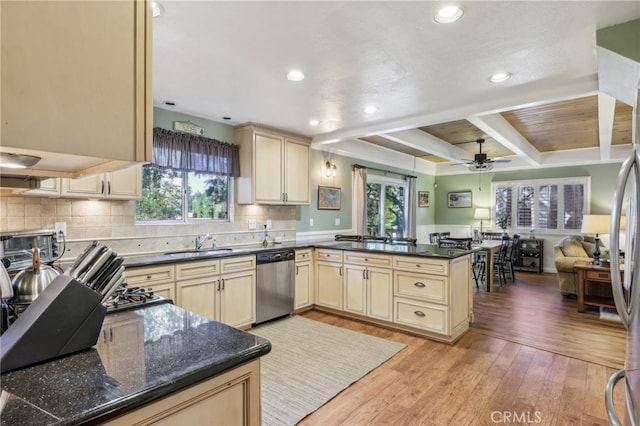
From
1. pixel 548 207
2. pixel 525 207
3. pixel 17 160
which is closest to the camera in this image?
pixel 17 160

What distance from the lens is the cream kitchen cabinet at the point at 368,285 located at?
387cm

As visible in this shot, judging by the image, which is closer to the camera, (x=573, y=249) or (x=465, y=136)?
(x=573, y=249)

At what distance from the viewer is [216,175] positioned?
4.26 m

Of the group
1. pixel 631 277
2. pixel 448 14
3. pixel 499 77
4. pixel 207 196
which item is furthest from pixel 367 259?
pixel 631 277

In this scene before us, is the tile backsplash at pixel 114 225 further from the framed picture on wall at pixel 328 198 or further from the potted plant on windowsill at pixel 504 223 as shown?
the potted plant on windowsill at pixel 504 223

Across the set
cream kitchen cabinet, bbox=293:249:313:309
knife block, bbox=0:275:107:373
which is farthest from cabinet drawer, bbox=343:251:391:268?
knife block, bbox=0:275:107:373

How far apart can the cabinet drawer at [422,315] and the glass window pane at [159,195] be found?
2812mm

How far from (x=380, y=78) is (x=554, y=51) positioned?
126 centimetres

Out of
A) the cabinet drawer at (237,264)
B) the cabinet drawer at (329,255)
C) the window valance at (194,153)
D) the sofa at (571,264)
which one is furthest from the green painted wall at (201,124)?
the sofa at (571,264)

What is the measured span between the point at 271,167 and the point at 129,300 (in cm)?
303

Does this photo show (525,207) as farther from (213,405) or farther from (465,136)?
(213,405)

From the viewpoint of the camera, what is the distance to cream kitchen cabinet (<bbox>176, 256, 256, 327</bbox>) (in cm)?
323

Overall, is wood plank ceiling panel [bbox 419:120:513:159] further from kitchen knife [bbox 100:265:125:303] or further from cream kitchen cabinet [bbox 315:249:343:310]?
kitchen knife [bbox 100:265:125:303]

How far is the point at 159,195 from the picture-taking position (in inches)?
148
